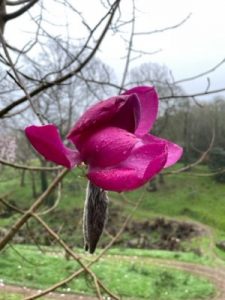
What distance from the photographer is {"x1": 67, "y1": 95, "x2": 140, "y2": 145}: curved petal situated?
0.47 metres

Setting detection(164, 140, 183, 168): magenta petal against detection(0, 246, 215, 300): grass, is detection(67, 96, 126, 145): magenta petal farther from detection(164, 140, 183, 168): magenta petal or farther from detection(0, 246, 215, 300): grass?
detection(0, 246, 215, 300): grass

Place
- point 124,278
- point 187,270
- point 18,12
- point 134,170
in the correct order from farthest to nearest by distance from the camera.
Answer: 1. point 187,270
2. point 124,278
3. point 18,12
4. point 134,170

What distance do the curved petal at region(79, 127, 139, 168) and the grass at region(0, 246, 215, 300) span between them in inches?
419

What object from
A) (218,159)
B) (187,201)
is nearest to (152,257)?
(187,201)

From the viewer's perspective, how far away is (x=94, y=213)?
48 centimetres

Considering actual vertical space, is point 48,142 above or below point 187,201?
above

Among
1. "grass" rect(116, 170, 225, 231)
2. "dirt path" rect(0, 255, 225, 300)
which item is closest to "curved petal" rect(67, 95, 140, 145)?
"dirt path" rect(0, 255, 225, 300)

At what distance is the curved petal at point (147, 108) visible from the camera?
1.63 feet

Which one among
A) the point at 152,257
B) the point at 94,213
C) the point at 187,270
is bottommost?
the point at 152,257

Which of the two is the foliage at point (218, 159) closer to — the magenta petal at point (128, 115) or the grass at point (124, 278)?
the magenta petal at point (128, 115)

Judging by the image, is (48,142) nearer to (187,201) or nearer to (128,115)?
(128,115)

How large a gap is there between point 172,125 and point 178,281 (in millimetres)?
3971

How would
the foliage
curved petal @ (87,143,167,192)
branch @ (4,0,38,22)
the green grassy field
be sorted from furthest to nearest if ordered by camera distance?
the green grassy field → the foliage → branch @ (4,0,38,22) → curved petal @ (87,143,167,192)

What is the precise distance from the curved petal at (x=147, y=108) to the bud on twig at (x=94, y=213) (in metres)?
0.06
